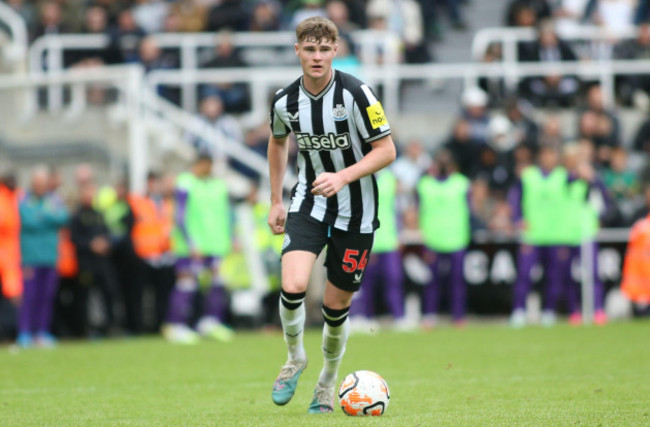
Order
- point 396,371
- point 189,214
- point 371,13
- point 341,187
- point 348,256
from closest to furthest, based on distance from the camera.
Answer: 1. point 341,187
2. point 348,256
3. point 396,371
4. point 189,214
5. point 371,13

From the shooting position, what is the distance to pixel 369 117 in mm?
7395

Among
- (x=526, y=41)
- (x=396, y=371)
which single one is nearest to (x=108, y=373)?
(x=396, y=371)

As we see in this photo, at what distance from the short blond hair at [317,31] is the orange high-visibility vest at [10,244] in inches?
341

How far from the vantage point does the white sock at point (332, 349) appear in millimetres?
7723

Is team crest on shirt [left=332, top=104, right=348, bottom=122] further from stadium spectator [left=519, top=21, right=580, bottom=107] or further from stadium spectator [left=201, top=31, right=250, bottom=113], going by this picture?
stadium spectator [left=519, top=21, right=580, bottom=107]

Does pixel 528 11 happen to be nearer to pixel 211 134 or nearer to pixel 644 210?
pixel 644 210

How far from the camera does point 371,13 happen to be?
21203mm

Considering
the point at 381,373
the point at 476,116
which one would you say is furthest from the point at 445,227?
the point at 381,373

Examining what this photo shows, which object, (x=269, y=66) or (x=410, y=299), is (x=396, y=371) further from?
(x=269, y=66)

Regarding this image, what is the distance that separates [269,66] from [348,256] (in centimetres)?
1293

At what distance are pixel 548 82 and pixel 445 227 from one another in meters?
Result: 4.50

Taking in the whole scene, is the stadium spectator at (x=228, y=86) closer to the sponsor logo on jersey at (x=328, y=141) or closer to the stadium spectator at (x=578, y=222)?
the stadium spectator at (x=578, y=222)

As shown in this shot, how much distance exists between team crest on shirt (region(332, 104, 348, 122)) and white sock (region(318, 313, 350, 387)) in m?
1.31

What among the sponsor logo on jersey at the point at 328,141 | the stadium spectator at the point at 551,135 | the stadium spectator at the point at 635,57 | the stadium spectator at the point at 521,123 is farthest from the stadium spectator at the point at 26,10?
the sponsor logo on jersey at the point at 328,141
